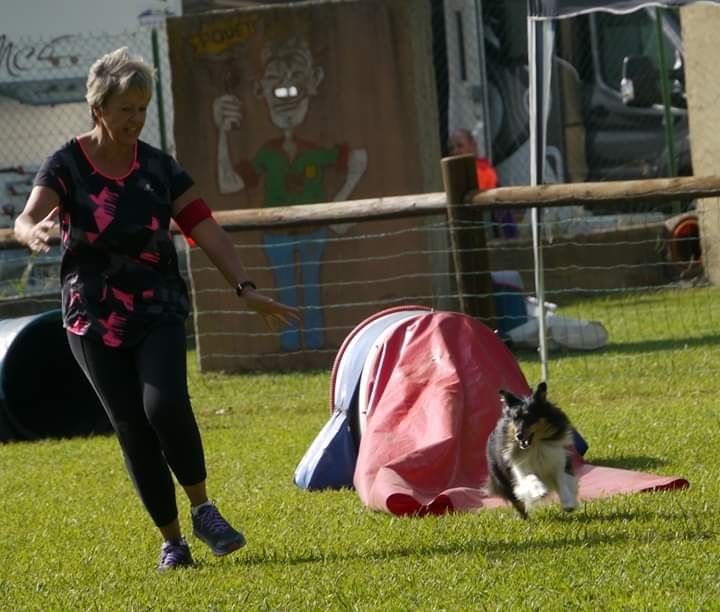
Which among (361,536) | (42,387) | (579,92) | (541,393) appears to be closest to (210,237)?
(361,536)

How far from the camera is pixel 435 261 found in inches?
523

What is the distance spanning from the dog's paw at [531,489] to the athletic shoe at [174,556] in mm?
1400

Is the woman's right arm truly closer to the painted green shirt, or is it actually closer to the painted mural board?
the painted mural board

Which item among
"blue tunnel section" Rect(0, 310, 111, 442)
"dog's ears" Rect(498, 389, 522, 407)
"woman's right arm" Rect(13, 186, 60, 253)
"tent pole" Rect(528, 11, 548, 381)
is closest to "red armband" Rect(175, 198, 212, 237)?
"woman's right arm" Rect(13, 186, 60, 253)

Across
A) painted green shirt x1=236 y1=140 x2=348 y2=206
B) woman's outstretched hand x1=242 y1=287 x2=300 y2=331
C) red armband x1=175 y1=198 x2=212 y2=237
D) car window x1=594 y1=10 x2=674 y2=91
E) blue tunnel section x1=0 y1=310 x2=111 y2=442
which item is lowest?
blue tunnel section x1=0 y1=310 x2=111 y2=442

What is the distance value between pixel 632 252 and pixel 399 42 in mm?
4535

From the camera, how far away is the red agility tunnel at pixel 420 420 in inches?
280

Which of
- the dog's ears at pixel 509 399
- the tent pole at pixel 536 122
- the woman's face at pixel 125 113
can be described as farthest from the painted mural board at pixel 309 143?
the woman's face at pixel 125 113

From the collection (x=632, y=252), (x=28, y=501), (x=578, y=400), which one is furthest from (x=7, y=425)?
(x=632, y=252)

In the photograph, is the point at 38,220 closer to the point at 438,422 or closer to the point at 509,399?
the point at 509,399

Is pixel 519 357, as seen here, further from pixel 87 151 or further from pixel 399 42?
pixel 87 151

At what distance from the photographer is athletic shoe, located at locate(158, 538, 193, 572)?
604 cm

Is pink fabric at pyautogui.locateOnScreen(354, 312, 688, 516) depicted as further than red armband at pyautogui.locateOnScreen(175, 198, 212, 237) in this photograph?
Yes

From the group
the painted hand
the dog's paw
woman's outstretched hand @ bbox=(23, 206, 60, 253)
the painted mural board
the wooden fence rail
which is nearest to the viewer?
woman's outstretched hand @ bbox=(23, 206, 60, 253)
